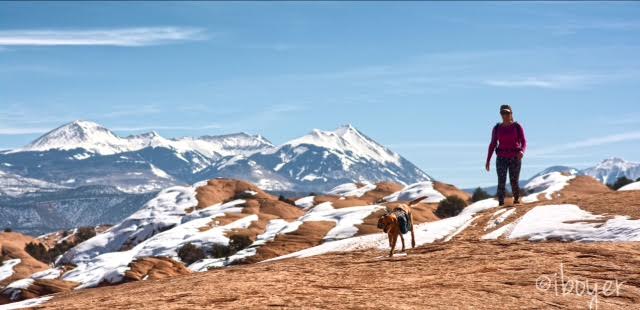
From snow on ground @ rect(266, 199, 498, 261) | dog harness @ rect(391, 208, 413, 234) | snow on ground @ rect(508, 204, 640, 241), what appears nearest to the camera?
dog harness @ rect(391, 208, 413, 234)

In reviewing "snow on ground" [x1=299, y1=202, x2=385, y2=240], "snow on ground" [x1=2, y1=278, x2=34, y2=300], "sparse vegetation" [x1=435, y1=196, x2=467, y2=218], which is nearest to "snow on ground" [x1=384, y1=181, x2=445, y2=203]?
"sparse vegetation" [x1=435, y1=196, x2=467, y2=218]

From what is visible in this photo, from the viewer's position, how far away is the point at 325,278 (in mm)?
16094

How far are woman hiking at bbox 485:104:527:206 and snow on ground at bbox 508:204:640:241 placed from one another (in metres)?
2.78

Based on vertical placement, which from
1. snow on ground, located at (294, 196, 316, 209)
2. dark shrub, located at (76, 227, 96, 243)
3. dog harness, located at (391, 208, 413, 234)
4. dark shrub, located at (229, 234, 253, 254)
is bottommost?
dark shrub, located at (229, 234, 253, 254)

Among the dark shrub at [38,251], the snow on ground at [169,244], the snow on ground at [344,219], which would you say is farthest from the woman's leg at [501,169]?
the dark shrub at [38,251]

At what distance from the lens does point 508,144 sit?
27859 mm

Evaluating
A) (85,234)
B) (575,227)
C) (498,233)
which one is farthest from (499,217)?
(85,234)

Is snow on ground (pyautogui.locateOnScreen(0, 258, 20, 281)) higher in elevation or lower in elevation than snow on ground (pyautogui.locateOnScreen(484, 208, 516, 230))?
lower

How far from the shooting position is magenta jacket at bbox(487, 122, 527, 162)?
27.6m

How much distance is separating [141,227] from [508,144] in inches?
3473

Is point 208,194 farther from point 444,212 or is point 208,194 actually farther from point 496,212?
point 496,212

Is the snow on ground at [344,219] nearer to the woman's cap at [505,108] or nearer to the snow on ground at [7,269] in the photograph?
the woman's cap at [505,108]

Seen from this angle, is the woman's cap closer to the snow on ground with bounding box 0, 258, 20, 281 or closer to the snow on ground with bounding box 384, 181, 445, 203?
the snow on ground with bounding box 0, 258, 20, 281

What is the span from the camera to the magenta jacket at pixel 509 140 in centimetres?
2762
